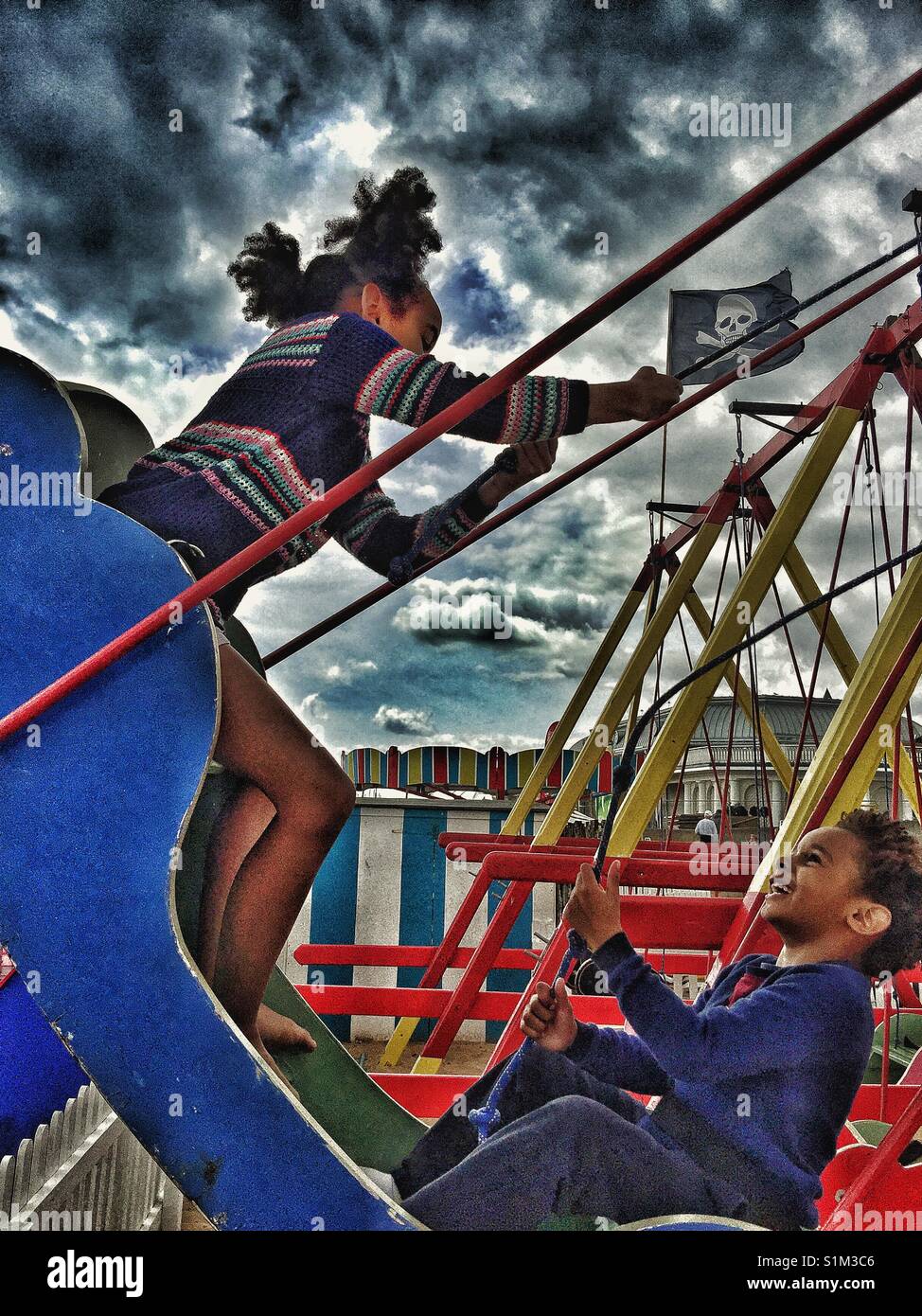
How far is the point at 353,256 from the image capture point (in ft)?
8.57

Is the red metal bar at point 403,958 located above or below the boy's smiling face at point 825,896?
below

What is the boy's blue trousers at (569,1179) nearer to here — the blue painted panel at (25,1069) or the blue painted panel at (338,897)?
the blue painted panel at (25,1069)

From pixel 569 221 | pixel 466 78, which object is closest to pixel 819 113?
pixel 569 221

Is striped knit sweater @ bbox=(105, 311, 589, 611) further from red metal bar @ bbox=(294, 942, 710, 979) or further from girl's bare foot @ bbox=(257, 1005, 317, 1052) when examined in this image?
red metal bar @ bbox=(294, 942, 710, 979)

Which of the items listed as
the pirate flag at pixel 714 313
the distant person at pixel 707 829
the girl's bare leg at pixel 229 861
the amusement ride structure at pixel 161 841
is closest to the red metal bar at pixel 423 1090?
the amusement ride structure at pixel 161 841

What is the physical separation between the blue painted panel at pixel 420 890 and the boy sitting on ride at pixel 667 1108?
455 centimetres

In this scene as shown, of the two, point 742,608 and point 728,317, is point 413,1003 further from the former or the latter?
point 728,317

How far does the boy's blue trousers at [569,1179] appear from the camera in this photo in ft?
6.73

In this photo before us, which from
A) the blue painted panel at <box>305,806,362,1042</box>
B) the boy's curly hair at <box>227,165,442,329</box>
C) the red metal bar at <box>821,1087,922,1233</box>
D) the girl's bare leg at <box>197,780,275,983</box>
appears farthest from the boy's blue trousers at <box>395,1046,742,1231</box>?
the blue painted panel at <box>305,806,362,1042</box>

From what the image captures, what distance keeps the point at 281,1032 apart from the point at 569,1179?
0.76 m

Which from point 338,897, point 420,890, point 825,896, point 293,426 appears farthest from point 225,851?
point 420,890

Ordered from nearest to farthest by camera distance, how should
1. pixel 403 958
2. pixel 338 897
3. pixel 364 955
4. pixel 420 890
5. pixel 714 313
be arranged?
pixel 714 313
pixel 364 955
pixel 403 958
pixel 338 897
pixel 420 890

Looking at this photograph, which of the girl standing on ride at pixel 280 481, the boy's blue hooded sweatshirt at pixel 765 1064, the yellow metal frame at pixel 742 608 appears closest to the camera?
the boy's blue hooded sweatshirt at pixel 765 1064
